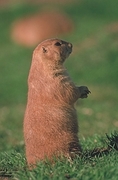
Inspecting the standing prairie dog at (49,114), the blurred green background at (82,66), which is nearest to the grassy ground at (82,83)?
the blurred green background at (82,66)

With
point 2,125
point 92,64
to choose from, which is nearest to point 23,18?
point 92,64

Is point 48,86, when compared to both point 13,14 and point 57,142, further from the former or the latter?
point 13,14

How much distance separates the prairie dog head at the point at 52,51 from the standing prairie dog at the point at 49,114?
12 millimetres

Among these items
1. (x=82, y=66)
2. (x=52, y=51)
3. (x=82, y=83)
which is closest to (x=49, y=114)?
(x=52, y=51)

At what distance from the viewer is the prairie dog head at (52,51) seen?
617cm

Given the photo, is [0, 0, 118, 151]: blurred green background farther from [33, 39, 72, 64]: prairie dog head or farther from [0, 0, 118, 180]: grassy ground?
[33, 39, 72, 64]: prairie dog head

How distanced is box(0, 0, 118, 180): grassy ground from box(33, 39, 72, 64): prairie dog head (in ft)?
3.71

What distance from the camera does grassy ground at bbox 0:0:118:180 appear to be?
5.30 m

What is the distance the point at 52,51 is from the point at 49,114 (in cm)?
86

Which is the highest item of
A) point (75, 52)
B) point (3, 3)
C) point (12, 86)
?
point (3, 3)

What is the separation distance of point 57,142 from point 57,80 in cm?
69

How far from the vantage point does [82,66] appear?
19.1 meters

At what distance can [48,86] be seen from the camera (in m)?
5.86

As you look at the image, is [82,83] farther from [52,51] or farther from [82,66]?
[52,51]
